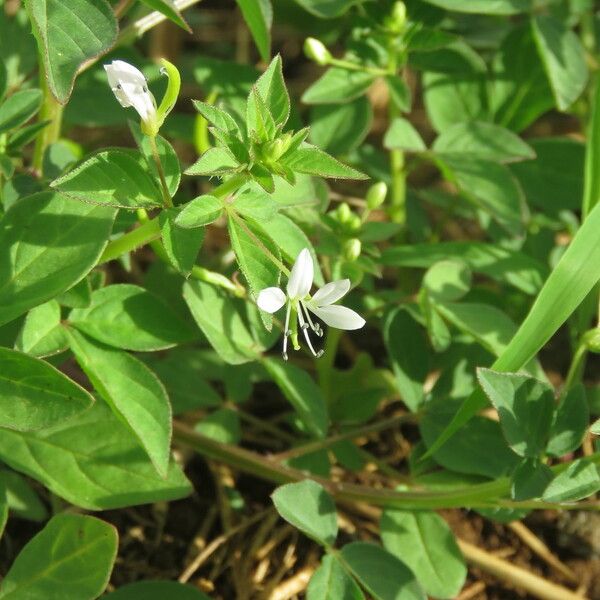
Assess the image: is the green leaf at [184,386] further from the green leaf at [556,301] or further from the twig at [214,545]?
the green leaf at [556,301]

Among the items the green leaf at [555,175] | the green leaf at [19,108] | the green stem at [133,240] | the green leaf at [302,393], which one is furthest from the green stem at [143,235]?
the green leaf at [555,175]

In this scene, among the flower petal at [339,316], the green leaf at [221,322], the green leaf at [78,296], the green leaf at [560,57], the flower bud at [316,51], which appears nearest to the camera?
the flower petal at [339,316]

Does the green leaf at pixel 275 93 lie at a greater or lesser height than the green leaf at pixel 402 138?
greater

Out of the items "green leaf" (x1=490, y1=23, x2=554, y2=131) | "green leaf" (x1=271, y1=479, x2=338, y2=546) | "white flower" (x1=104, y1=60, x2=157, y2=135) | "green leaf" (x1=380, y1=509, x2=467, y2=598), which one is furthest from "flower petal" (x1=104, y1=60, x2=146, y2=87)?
"green leaf" (x1=490, y1=23, x2=554, y2=131)

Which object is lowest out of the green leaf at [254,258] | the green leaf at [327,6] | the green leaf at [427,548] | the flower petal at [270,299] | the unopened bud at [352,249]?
the green leaf at [427,548]

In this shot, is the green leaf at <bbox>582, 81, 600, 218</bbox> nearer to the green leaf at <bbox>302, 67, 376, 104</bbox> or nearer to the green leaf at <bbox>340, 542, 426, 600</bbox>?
the green leaf at <bbox>302, 67, 376, 104</bbox>

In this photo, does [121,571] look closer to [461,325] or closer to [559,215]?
[461,325]

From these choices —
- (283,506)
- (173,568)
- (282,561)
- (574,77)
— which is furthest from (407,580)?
(574,77)

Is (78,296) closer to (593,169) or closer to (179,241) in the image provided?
(179,241)
